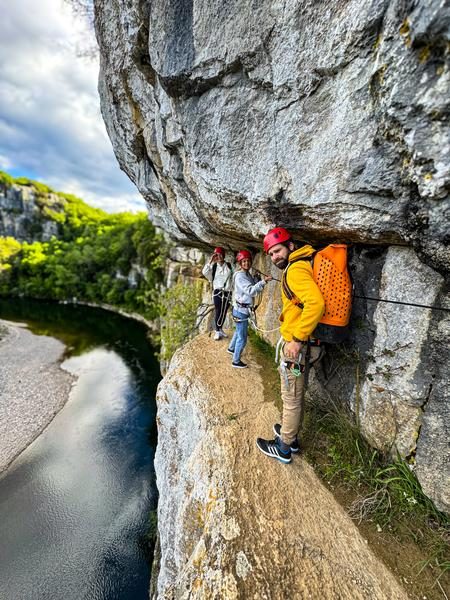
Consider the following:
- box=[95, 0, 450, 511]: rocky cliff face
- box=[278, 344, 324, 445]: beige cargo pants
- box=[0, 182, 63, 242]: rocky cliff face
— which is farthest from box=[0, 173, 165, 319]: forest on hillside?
box=[278, 344, 324, 445]: beige cargo pants

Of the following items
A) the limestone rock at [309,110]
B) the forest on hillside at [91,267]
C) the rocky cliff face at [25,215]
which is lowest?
the forest on hillside at [91,267]

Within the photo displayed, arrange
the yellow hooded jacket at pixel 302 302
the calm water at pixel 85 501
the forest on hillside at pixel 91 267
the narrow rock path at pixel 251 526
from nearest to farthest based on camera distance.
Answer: the narrow rock path at pixel 251 526 → the yellow hooded jacket at pixel 302 302 → the calm water at pixel 85 501 → the forest on hillside at pixel 91 267

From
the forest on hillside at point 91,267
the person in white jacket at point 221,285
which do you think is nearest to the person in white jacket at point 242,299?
the person in white jacket at point 221,285

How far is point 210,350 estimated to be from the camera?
683 cm

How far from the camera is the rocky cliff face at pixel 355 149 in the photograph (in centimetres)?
230

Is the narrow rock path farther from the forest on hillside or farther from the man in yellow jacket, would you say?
the forest on hillside

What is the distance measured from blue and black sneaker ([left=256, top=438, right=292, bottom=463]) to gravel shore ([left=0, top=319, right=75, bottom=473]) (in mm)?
11553

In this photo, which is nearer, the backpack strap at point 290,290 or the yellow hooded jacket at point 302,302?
the yellow hooded jacket at point 302,302

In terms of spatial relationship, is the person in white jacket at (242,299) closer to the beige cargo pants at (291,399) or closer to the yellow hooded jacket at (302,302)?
Result: the yellow hooded jacket at (302,302)

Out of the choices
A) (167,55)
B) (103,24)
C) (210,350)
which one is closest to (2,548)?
(210,350)

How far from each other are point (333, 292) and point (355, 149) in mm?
1564

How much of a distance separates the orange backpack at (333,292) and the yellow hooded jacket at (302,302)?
88mm

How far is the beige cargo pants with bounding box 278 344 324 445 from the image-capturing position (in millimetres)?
3348

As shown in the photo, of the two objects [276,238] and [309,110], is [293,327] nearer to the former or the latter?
[276,238]
